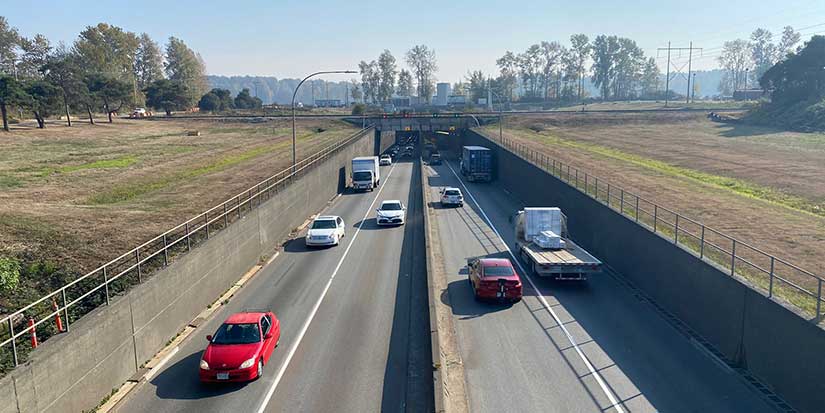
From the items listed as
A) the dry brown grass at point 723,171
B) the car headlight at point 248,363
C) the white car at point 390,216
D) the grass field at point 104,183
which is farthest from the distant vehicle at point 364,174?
the car headlight at point 248,363

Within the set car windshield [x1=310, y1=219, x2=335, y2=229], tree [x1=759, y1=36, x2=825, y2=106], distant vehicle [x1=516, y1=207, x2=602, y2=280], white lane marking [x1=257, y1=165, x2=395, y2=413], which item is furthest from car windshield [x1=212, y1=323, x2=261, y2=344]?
tree [x1=759, y1=36, x2=825, y2=106]

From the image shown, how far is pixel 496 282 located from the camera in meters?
21.1

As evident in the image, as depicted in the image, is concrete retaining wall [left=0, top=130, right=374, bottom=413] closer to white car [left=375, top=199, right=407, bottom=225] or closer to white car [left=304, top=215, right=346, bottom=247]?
A: white car [left=304, top=215, right=346, bottom=247]

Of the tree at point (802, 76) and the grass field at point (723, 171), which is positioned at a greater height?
the tree at point (802, 76)

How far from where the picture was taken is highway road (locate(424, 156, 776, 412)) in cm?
1400

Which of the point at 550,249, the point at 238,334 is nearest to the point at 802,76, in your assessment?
the point at 550,249

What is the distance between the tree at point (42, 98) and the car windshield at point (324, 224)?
55202mm

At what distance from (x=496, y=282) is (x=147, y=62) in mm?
163965

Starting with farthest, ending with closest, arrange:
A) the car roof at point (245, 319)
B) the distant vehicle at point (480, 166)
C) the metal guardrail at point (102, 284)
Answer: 1. the distant vehicle at point (480, 166)
2. the car roof at point (245, 319)
3. the metal guardrail at point (102, 284)

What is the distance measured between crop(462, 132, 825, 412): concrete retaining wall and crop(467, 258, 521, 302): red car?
496cm

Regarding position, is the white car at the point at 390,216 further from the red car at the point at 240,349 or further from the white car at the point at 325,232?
the red car at the point at 240,349

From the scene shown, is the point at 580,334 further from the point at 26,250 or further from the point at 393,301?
the point at 26,250

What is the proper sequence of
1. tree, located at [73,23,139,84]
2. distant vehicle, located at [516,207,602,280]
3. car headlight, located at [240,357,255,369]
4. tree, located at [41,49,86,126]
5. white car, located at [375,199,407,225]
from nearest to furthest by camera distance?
car headlight, located at [240,357,255,369], distant vehicle, located at [516,207,602,280], white car, located at [375,199,407,225], tree, located at [41,49,86,126], tree, located at [73,23,139,84]

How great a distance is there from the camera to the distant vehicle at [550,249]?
23.2 meters
